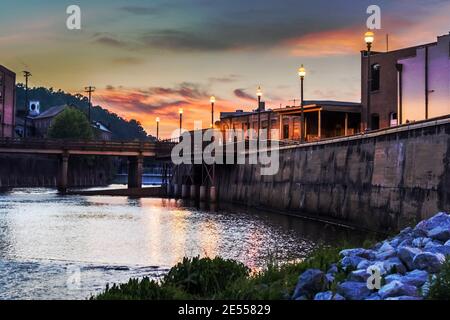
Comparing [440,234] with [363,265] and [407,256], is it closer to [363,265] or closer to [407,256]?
[407,256]

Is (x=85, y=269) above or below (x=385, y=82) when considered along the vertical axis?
below

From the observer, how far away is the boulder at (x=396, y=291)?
354 inches

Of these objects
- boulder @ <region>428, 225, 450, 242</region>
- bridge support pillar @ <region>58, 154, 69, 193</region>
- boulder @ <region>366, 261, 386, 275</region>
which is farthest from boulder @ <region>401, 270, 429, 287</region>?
bridge support pillar @ <region>58, 154, 69, 193</region>

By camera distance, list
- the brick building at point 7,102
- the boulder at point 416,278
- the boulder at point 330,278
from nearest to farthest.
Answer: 1. the boulder at point 416,278
2. the boulder at point 330,278
3. the brick building at point 7,102

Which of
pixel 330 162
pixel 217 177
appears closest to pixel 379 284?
pixel 330 162

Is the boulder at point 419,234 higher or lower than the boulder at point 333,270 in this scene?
higher

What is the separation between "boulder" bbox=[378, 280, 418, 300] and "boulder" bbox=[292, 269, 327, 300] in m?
1.06

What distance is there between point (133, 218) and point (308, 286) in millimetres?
30970

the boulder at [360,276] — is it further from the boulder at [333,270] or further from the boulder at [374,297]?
the boulder at [333,270]

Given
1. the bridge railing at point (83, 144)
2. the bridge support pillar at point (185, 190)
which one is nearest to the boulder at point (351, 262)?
the bridge support pillar at point (185, 190)

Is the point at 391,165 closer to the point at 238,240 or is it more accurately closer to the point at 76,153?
the point at 238,240

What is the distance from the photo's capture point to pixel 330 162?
4034 cm

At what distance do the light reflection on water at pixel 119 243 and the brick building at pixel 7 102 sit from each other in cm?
6986

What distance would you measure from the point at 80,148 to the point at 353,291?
81522 millimetres
